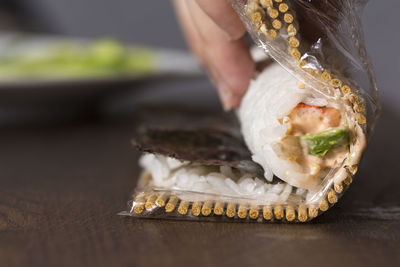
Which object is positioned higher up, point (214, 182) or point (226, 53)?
point (226, 53)

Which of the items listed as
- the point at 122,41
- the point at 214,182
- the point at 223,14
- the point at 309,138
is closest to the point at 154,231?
the point at 214,182

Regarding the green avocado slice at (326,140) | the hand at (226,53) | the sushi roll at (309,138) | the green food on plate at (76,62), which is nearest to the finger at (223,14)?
the hand at (226,53)

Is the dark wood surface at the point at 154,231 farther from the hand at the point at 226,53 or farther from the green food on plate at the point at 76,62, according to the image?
the green food on plate at the point at 76,62

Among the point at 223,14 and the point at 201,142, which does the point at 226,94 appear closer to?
the point at 201,142

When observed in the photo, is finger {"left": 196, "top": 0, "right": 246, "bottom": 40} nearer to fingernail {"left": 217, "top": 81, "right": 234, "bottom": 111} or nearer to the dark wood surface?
fingernail {"left": 217, "top": 81, "right": 234, "bottom": 111}

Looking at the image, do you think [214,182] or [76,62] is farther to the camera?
[76,62]

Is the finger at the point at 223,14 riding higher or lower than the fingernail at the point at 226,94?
higher
